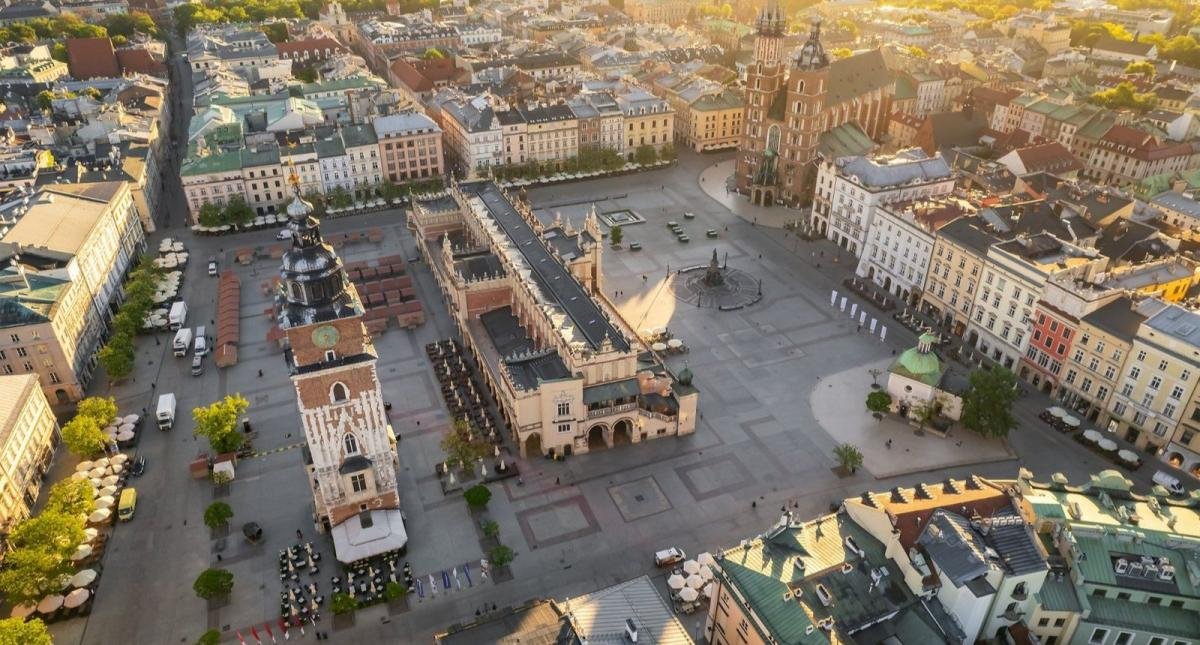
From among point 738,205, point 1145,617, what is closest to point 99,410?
point 1145,617

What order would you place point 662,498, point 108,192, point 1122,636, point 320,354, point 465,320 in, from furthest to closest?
Result: point 108,192
point 465,320
point 662,498
point 320,354
point 1122,636

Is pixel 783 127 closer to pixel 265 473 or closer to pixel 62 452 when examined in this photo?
pixel 265 473

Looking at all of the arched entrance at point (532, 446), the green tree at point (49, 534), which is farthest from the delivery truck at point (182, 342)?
the arched entrance at point (532, 446)

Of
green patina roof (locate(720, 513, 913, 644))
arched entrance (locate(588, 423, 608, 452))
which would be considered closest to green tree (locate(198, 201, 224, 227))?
arched entrance (locate(588, 423, 608, 452))

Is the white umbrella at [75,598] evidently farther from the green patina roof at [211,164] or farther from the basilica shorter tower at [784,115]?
the basilica shorter tower at [784,115]

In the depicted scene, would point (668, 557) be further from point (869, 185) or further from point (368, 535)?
point (869, 185)

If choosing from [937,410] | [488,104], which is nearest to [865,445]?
[937,410]

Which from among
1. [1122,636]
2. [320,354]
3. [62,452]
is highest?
[320,354]
